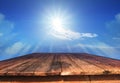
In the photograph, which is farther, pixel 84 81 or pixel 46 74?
pixel 84 81

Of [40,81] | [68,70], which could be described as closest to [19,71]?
[40,81]

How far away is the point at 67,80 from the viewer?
2.96m

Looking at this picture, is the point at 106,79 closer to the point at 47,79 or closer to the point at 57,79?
the point at 57,79

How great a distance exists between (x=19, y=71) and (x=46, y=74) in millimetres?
513

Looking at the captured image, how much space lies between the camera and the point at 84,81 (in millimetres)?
2967

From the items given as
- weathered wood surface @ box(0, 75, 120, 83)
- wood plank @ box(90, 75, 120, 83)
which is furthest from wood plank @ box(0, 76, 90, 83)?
wood plank @ box(90, 75, 120, 83)

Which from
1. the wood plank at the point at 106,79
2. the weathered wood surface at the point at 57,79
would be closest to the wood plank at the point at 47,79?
the weathered wood surface at the point at 57,79

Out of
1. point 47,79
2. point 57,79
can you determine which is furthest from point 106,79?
point 47,79

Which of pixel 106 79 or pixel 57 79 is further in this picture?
pixel 106 79

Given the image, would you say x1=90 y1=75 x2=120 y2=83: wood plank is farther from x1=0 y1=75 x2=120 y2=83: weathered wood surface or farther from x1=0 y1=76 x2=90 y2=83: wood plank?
x1=0 y1=76 x2=90 y2=83: wood plank

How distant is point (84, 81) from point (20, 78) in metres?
1.17

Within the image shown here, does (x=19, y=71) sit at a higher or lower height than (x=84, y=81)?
higher

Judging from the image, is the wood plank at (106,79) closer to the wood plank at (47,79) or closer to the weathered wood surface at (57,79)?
the weathered wood surface at (57,79)

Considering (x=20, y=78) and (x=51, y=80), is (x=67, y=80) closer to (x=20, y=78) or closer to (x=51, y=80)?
(x=51, y=80)
